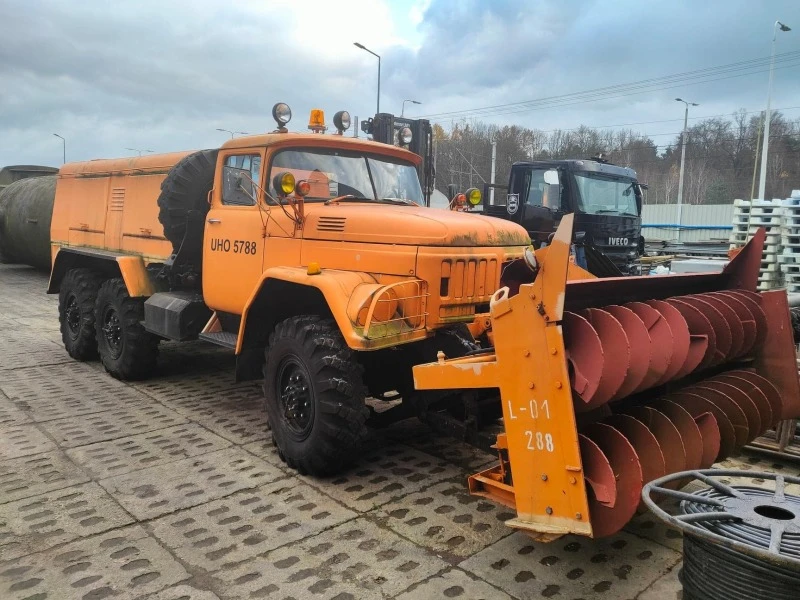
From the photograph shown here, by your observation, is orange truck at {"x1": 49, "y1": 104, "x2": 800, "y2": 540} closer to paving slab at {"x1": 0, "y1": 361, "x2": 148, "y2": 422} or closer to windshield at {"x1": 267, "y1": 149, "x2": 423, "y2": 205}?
windshield at {"x1": 267, "y1": 149, "x2": 423, "y2": 205}

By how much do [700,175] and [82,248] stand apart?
50906mm

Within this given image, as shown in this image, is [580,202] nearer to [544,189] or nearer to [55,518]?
[544,189]

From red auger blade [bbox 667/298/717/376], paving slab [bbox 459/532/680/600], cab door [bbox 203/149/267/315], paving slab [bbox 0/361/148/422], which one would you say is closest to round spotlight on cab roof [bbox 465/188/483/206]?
cab door [bbox 203/149/267/315]

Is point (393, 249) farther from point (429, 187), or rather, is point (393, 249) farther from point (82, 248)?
point (82, 248)

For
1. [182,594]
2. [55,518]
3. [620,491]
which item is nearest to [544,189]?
[620,491]

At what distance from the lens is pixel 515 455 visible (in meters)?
3.09

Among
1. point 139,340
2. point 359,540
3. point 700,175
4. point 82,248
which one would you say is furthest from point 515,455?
point 700,175

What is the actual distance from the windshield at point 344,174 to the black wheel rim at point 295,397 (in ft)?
4.60

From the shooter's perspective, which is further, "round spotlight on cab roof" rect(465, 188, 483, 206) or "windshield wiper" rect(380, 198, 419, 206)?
"round spotlight on cab roof" rect(465, 188, 483, 206)

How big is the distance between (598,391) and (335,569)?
163 centimetres

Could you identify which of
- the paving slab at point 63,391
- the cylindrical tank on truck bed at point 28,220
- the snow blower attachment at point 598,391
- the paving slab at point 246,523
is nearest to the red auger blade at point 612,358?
the snow blower attachment at point 598,391

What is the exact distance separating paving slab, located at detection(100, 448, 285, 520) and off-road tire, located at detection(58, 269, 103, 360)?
Result: 3.51 meters

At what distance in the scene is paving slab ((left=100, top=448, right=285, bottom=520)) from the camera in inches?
161

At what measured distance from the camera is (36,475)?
4.51 meters
